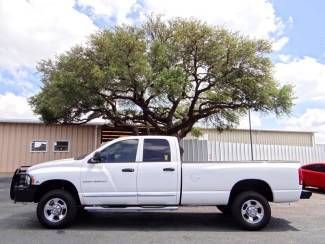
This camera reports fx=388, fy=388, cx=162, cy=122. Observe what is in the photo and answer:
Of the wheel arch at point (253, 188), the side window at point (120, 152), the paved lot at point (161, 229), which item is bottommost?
the paved lot at point (161, 229)

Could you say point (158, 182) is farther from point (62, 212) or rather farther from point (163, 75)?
point (163, 75)

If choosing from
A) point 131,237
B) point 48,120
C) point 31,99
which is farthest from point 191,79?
point 131,237

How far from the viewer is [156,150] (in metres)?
8.86

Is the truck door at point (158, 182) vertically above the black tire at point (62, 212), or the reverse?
the truck door at point (158, 182)

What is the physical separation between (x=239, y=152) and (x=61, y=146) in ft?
40.0

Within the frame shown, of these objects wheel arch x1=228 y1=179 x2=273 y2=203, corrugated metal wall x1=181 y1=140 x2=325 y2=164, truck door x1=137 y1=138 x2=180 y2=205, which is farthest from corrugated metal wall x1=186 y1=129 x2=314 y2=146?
truck door x1=137 y1=138 x2=180 y2=205

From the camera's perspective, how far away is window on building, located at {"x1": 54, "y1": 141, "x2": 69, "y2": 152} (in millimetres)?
26531

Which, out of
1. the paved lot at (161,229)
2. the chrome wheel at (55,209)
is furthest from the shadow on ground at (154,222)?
the chrome wheel at (55,209)

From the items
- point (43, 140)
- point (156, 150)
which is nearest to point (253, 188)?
point (156, 150)

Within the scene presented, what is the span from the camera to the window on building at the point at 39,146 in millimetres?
26328

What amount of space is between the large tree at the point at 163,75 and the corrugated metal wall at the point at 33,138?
1.99 metres

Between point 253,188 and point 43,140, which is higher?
point 43,140

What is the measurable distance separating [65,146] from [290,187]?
20.5m

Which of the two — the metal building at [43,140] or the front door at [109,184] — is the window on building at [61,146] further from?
the front door at [109,184]
